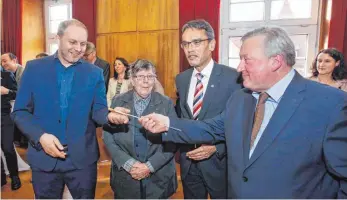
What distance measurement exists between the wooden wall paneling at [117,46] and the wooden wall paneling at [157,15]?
0.95 feet

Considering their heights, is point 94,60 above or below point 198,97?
above

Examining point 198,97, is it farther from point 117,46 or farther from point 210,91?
point 117,46

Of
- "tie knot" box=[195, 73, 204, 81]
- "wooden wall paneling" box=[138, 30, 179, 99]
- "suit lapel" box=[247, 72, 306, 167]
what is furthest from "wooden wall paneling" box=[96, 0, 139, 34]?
"suit lapel" box=[247, 72, 306, 167]

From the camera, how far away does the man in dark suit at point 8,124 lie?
2957 millimetres

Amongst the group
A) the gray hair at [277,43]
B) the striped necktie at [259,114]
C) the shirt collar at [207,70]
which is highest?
the gray hair at [277,43]

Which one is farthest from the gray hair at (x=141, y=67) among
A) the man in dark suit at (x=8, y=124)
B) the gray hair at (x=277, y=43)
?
the man in dark suit at (x=8, y=124)

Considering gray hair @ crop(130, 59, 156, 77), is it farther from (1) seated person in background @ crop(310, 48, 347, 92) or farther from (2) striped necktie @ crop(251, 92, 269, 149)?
(1) seated person in background @ crop(310, 48, 347, 92)

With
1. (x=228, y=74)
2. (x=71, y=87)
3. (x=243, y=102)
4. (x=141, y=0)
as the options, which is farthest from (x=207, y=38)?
(x=141, y=0)

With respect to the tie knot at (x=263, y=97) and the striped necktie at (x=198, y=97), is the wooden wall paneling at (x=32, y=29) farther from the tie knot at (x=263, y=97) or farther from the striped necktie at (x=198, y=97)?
the tie knot at (x=263, y=97)

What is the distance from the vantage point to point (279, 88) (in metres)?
1.24

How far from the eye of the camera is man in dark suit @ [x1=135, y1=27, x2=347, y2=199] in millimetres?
1122

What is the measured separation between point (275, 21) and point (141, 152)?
130 inches

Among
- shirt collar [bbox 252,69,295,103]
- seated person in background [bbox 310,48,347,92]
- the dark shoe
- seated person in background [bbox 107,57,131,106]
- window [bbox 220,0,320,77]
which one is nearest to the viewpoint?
shirt collar [bbox 252,69,295,103]

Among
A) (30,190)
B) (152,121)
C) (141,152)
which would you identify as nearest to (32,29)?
(30,190)
